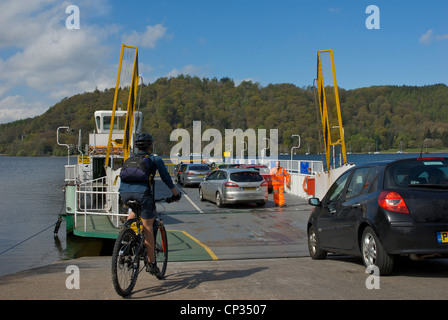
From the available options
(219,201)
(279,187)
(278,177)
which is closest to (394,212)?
(279,187)

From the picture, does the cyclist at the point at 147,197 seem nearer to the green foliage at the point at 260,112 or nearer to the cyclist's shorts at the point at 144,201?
the cyclist's shorts at the point at 144,201

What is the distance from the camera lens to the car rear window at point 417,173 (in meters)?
6.57

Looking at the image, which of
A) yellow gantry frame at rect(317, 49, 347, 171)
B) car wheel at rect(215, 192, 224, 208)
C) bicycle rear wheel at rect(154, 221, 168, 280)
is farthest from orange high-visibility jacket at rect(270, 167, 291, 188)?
bicycle rear wheel at rect(154, 221, 168, 280)

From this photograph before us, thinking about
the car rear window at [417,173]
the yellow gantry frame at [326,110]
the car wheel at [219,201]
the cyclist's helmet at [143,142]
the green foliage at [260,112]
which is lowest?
the car wheel at [219,201]

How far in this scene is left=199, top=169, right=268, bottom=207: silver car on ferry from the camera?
1905 centimetres

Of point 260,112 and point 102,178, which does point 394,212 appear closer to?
point 102,178

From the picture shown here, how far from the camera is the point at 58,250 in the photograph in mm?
14297

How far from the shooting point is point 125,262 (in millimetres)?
5691

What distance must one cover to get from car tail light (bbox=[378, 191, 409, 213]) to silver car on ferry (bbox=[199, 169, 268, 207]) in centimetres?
1263

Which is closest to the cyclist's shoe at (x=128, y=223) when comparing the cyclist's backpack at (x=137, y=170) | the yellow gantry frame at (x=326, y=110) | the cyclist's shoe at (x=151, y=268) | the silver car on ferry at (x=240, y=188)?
the cyclist's backpack at (x=137, y=170)

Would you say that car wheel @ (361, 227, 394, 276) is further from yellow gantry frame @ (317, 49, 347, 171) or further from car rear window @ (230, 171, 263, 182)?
car rear window @ (230, 171, 263, 182)

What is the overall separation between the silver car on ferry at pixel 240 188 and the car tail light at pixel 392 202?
41.4ft

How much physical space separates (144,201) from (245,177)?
13495 millimetres
